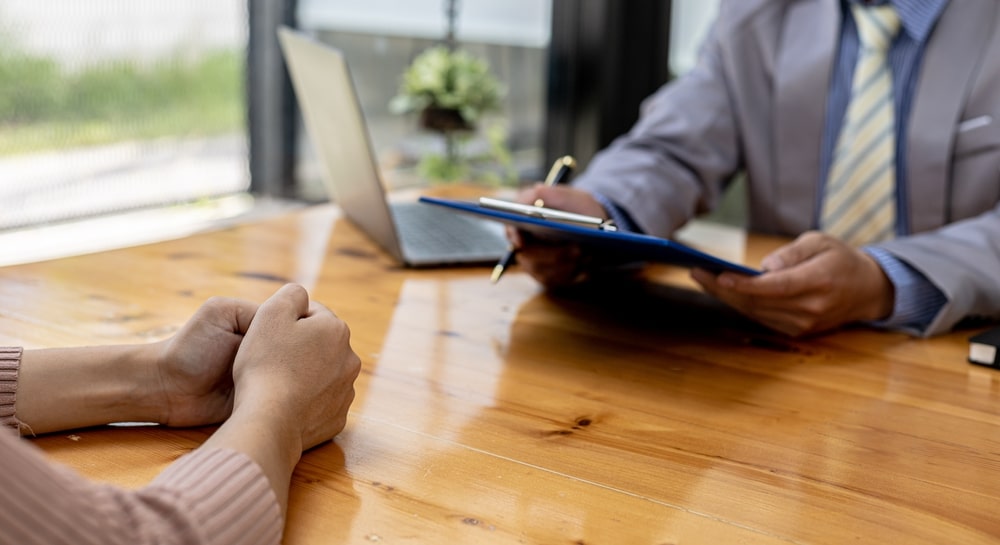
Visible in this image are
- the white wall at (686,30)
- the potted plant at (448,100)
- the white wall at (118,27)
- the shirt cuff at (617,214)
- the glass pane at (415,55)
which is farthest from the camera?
the white wall at (686,30)

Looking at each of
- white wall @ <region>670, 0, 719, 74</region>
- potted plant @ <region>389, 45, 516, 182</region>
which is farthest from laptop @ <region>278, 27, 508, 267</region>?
white wall @ <region>670, 0, 719, 74</region>

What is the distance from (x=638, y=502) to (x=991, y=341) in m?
0.51

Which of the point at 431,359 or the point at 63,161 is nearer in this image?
the point at 431,359

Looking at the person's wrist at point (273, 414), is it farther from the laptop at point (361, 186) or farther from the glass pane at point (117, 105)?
the glass pane at point (117, 105)

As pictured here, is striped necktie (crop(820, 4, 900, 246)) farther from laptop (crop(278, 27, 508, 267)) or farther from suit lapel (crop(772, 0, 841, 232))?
laptop (crop(278, 27, 508, 267))

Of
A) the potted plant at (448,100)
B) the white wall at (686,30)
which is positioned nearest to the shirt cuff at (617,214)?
the potted plant at (448,100)

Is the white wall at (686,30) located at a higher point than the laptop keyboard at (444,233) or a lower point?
higher

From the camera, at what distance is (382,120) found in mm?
2953

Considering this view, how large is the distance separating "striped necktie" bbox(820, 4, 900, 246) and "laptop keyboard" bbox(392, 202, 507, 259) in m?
0.51

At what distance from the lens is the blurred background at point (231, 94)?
2180 millimetres

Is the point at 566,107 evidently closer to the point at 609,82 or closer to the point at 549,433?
the point at 609,82

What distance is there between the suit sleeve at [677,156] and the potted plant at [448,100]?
→ 1.28 metres

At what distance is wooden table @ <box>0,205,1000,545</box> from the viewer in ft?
1.97

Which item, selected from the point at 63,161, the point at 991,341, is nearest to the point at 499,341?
the point at 991,341
